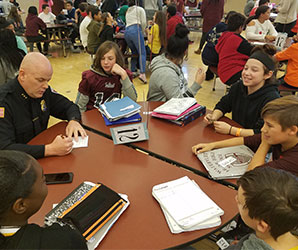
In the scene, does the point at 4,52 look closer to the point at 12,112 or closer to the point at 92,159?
the point at 12,112

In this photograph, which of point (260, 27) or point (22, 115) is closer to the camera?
point (22, 115)

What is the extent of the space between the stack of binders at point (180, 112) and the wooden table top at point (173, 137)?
0.12 ft

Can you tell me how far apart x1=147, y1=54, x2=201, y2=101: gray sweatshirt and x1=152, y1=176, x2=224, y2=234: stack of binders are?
111cm

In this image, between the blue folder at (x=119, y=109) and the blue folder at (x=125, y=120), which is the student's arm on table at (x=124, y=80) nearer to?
the blue folder at (x=119, y=109)

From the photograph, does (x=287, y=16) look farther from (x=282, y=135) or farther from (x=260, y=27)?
(x=282, y=135)

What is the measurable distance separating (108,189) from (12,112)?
0.86 m

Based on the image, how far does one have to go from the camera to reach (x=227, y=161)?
138cm

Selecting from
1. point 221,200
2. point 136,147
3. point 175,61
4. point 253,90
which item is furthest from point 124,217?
point 175,61

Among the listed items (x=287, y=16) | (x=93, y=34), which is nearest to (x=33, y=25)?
(x=93, y=34)

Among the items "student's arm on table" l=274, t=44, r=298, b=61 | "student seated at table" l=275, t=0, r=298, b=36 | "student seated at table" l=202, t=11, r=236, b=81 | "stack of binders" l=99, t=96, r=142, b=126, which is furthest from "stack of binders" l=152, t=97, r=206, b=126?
"student seated at table" l=275, t=0, r=298, b=36

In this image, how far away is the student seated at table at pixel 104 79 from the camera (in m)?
2.27

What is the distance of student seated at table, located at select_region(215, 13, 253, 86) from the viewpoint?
10.9ft

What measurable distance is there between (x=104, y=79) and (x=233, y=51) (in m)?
1.92

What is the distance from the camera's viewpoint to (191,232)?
3.31 feet
